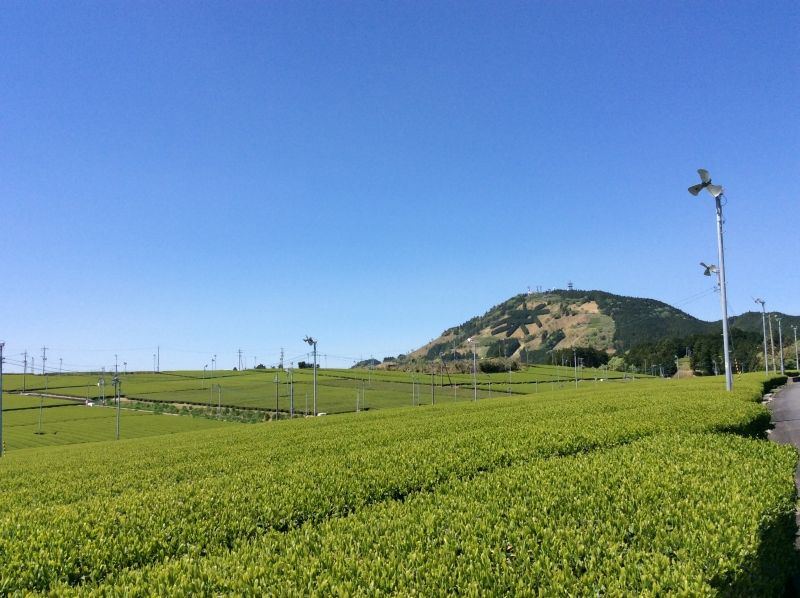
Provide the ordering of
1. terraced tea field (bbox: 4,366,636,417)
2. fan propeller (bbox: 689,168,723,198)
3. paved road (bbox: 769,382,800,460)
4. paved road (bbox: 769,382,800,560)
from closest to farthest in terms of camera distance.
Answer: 1. paved road (bbox: 769,382,800,560)
2. paved road (bbox: 769,382,800,460)
3. fan propeller (bbox: 689,168,723,198)
4. terraced tea field (bbox: 4,366,636,417)

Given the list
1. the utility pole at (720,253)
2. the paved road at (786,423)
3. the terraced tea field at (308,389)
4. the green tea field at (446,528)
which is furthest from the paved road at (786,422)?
the terraced tea field at (308,389)

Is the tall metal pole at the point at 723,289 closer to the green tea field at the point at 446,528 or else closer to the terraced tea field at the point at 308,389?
the green tea field at the point at 446,528

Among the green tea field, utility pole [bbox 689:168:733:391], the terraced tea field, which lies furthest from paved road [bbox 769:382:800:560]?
the terraced tea field

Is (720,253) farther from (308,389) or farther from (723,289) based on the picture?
(308,389)

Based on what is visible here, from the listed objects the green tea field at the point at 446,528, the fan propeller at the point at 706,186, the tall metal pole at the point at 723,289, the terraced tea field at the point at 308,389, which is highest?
the fan propeller at the point at 706,186

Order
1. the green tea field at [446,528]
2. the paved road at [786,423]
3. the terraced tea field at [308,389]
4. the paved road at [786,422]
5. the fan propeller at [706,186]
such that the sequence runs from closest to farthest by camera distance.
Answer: the green tea field at [446,528], the paved road at [786,423], the paved road at [786,422], the fan propeller at [706,186], the terraced tea field at [308,389]

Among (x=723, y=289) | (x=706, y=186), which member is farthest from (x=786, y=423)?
(x=706, y=186)

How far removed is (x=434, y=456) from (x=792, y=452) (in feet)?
25.6

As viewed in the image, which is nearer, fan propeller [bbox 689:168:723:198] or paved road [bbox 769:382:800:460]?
paved road [bbox 769:382:800:460]

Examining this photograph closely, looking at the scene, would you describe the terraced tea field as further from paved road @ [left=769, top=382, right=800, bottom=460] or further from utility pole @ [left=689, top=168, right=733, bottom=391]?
utility pole @ [left=689, top=168, right=733, bottom=391]

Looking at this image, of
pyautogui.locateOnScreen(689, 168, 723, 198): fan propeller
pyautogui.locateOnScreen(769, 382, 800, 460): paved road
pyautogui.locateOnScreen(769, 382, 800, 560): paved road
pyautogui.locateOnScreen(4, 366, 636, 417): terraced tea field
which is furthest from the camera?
pyautogui.locateOnScreen(4, 366, 636, 417): terraced tea field

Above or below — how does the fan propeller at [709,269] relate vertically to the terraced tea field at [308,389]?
above

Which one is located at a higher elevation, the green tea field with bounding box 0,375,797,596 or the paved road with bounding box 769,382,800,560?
the green tea field with bounding box 0,375,797,596

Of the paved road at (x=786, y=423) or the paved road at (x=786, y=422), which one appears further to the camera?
the paved road at (x=786, y=422)
